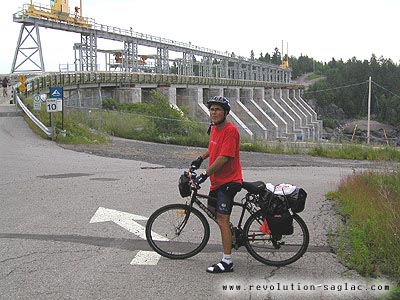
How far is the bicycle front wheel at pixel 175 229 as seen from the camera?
604 cm

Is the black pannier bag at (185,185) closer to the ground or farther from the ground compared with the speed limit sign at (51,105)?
closer to the ground

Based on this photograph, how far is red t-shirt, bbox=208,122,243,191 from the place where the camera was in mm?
5438

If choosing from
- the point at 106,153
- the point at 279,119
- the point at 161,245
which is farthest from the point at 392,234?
the point at 279,119

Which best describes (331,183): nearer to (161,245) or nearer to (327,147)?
(161,245)

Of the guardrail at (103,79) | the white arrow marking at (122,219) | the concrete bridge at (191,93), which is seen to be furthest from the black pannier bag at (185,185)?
the guardrail at (103,79)

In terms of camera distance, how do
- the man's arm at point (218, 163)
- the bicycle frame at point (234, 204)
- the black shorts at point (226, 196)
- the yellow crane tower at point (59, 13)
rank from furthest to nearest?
the yellow crane tower at point (59, 13), the bicycle frame at point (234, 204), the black shorts at point (226, 196), the man's arm at point (218, 163)

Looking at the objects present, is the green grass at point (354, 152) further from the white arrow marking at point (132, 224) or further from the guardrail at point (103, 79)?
the white arrow marking at point (132, 224)

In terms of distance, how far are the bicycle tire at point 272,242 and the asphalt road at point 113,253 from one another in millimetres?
119

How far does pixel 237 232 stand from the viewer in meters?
5.84

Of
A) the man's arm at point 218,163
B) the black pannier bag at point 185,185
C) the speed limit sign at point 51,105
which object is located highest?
the speed limit sign at point 51,105

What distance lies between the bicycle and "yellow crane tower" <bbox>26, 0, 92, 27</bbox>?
132ft

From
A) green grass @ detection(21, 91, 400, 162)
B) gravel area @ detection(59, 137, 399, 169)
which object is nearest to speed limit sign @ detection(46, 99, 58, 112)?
gravel area @ detection(59, 137, 399, 169)

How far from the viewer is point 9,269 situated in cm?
560

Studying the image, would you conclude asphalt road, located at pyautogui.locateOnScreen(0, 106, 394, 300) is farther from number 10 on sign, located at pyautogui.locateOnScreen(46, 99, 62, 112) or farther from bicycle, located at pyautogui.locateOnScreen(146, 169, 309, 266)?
number 10 on sign, located at pyautogui.locateOnScreen(46, 99, 62, 112)
